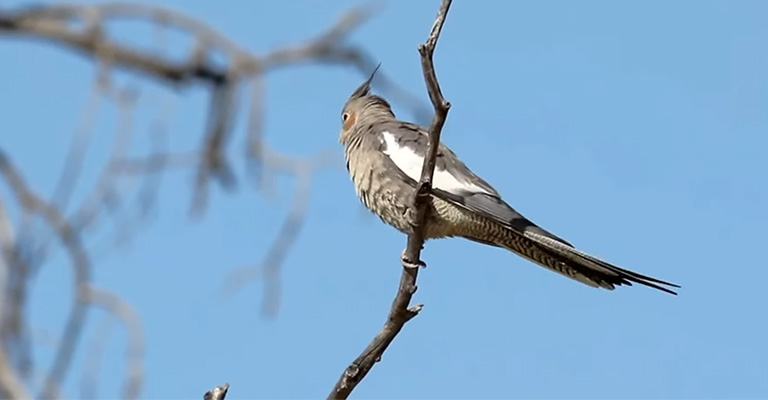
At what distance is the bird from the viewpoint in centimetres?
407

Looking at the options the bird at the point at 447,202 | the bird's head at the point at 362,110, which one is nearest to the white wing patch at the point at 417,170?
the bird at the point at 447,202

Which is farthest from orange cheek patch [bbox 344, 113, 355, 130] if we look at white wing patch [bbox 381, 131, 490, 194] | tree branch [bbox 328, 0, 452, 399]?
tree branch [bbox 328, 0, 452, 399]

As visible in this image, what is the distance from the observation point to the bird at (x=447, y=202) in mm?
4066

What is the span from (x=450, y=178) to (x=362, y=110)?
1.16 m

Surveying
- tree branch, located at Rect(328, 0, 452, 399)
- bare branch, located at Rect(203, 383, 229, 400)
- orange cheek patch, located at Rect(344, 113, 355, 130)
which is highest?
orange cheek patch, located at Rect(344, 113, 355, 130)

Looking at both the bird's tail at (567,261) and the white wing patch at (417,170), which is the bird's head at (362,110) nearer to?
the white wing patch at (417,170)

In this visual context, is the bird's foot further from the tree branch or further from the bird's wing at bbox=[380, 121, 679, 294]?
the bird's wing at bbox=[380, 121, 679, 294]

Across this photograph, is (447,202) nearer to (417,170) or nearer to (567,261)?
(417,170)

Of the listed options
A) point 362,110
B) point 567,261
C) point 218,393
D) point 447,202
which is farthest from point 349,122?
point 218,393

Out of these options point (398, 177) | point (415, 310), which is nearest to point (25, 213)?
point (415, 310)

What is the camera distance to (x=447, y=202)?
4.45 m

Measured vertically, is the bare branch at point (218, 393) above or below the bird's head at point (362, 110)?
below

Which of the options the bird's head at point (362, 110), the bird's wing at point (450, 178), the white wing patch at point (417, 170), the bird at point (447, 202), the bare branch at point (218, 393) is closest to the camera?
the bare branch at point (218, 393)

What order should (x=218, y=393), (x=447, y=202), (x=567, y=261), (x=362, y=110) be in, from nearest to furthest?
(x=218, y=393) < (x=567, y=261) < (x=447, y=202) < (x=362, y=110)
